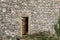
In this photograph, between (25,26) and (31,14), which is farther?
(25,26)

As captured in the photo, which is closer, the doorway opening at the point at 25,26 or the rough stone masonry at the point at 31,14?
the rough stone masonry at the point at 31,14

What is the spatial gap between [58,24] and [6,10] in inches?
67.3

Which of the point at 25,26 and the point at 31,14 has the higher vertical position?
the point at 31,14

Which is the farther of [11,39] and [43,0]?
[43,0]

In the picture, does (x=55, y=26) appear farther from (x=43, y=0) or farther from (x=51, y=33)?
(x=43, y=0)

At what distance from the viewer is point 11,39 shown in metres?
9.31

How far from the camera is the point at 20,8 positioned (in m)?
9.68

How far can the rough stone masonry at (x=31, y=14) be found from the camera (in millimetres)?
9367

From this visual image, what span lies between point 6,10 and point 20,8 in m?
0.55

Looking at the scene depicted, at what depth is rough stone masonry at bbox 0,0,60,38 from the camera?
937cm

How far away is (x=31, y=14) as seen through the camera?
32.3 ft

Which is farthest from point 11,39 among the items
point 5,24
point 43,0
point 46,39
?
point 43,0

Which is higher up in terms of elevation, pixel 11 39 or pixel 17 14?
pixel 17 14

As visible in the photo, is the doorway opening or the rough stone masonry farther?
the doorway opening
